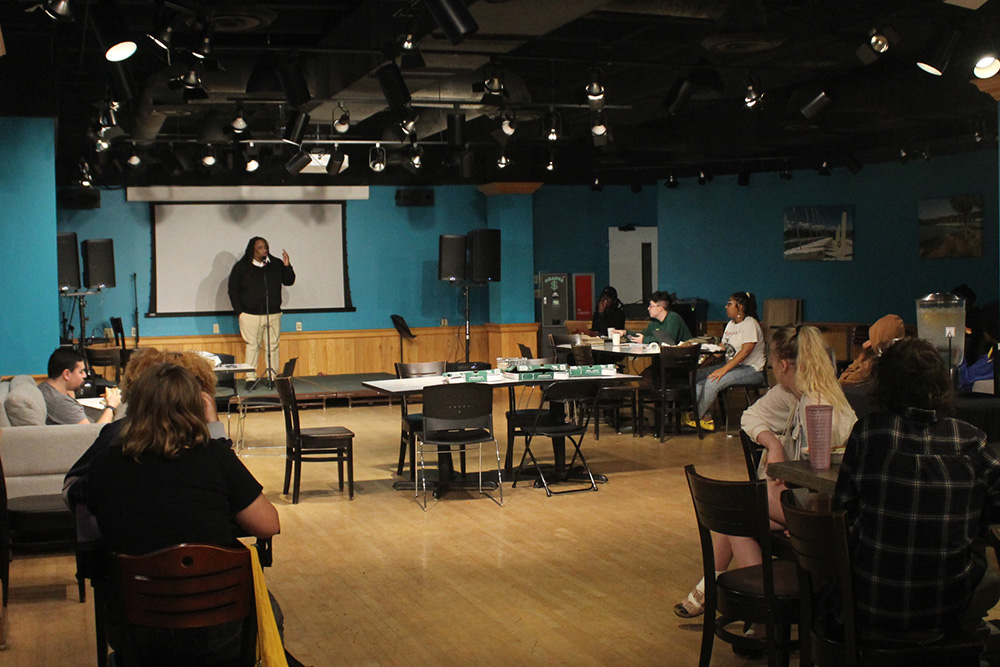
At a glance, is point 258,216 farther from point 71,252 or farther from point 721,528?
point 721,528

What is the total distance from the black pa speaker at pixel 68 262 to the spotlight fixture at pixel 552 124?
6.09m

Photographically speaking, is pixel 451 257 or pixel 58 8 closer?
pixel 58 8

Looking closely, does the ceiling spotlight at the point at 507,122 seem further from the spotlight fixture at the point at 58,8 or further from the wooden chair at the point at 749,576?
the wooden chair at the point at 749,576

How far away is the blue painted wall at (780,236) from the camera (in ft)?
41.8

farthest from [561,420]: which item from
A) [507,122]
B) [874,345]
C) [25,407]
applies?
[25,407]

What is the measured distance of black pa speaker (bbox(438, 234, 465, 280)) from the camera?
14.3 m

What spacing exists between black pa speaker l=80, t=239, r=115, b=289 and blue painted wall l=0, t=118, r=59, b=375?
4.10 meters

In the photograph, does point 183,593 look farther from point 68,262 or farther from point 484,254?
point 484,254

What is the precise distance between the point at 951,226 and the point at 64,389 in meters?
10.4

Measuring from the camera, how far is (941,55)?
659cm

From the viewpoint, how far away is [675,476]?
27.2 ft

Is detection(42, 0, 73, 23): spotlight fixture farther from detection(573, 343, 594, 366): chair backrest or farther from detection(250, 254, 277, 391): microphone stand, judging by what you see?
detection(250, 254, 277, 391): microphone stand

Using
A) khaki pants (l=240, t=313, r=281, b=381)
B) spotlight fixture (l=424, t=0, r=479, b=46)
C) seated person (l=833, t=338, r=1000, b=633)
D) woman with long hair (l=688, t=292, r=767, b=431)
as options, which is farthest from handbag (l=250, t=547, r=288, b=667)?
khaki pants (l=240, t=313, r=281, b=381)

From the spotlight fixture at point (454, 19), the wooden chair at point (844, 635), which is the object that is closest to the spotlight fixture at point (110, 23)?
the spotlight fixture at point (454, 19)
